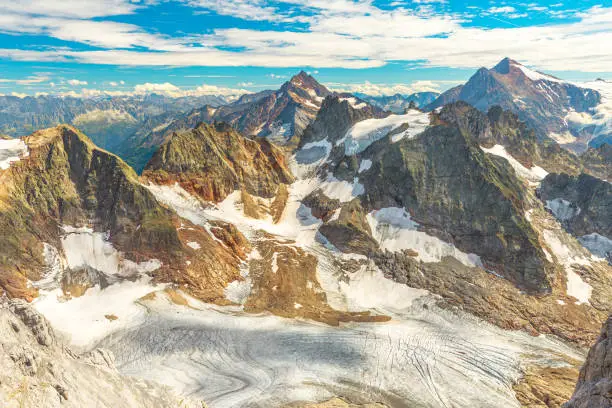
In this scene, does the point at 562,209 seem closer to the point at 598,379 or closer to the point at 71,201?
the point at 598,379

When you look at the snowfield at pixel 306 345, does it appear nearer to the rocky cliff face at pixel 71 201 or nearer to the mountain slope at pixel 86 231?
the mountain slope at pixel 86 231

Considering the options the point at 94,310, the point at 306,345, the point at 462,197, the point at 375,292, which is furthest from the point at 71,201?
the point at 462,197

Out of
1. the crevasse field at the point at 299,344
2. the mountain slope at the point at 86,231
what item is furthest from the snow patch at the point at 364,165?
the mountain slope at the point at 86,231

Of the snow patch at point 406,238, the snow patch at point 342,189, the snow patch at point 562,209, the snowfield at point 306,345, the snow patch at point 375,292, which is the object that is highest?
the snow patch at point 342,189

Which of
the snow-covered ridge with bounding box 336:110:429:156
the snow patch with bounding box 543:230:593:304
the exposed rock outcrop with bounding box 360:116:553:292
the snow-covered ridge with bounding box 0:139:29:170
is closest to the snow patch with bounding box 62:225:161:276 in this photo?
the snow-covered ridge with bounding box 0:139:29:170

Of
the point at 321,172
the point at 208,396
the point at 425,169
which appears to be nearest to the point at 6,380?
the point at 208,396

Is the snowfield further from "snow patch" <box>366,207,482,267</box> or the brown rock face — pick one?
the brown rock face
